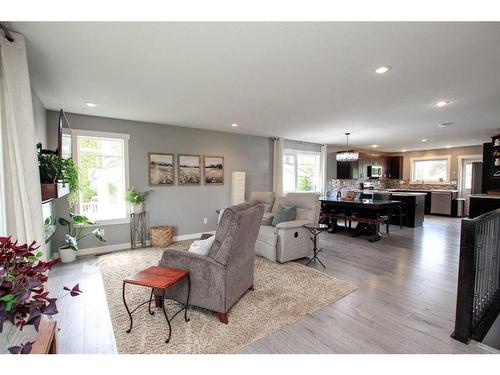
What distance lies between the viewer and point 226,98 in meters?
3.40

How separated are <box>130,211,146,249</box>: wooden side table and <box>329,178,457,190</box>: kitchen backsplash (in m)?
6.05

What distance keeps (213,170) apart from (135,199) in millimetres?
1834

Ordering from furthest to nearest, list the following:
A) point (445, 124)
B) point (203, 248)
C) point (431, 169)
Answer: point (431, 169)
point (445, 124)
point (203, 248)

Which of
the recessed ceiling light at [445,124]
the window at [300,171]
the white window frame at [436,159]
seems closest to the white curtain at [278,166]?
the window at [300,171]

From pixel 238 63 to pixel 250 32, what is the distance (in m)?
0.52

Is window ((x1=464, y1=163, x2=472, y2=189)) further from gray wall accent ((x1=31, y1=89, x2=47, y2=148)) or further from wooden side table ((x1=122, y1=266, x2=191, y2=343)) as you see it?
gray wall accent ((x1=31, y1=89, x2=47, y2=148))

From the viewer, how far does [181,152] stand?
17.2 feet

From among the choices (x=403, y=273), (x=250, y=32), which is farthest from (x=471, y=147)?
(x=250, y=32)

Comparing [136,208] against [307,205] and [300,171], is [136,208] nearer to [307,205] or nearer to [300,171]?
[307,205]

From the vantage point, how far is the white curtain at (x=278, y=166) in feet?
Result: 22.1

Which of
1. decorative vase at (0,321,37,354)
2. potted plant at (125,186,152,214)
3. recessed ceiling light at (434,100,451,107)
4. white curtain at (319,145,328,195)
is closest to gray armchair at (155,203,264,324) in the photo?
decorative vase at (0,321,37,354)

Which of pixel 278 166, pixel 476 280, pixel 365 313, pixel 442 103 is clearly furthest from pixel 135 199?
pixel 442 103
